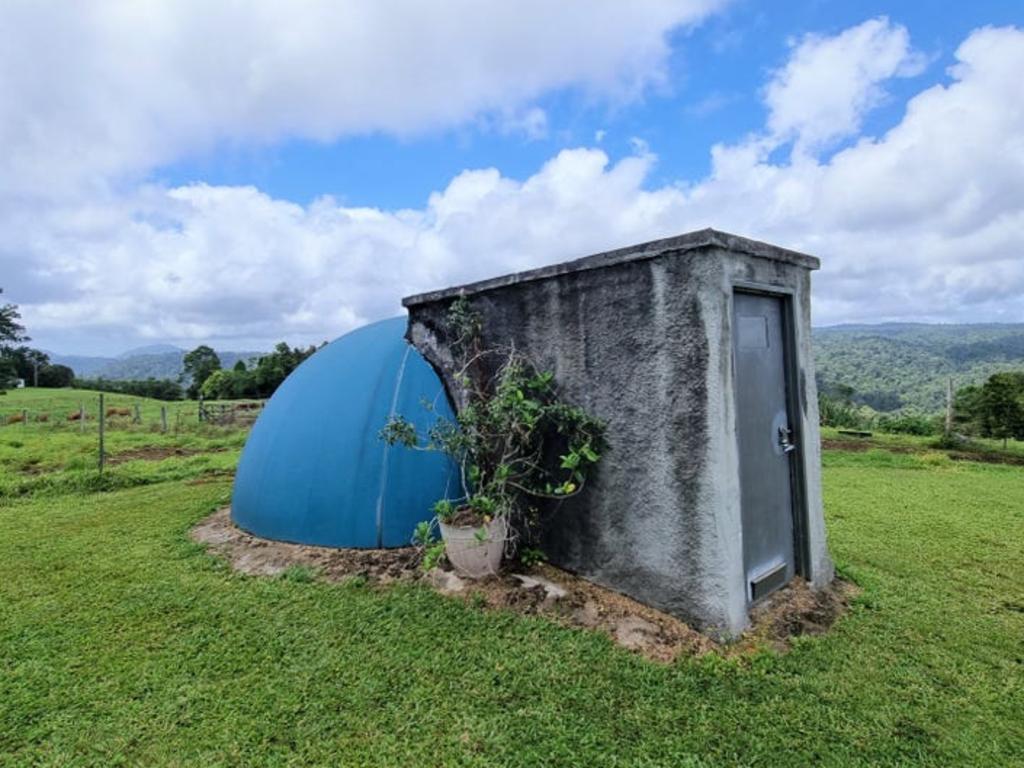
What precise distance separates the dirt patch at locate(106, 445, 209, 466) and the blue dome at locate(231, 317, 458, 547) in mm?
9003

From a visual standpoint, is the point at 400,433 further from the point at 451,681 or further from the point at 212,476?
the point at 212,476

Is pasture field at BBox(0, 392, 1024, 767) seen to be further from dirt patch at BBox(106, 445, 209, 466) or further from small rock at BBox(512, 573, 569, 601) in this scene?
dirt patch at BBox(106, 445, 209, 466)

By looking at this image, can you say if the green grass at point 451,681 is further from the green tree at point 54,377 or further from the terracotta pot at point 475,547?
the green tree at point 54,377

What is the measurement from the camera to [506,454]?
448 cm

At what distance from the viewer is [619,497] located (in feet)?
13.2

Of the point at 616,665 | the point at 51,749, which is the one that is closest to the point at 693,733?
the point at 616,665

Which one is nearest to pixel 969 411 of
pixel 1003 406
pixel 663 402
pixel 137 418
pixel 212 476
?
pixel 1003 406

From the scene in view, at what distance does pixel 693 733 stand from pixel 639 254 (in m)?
2.97

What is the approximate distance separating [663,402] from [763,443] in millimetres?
973

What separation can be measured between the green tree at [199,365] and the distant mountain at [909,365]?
61754 mm

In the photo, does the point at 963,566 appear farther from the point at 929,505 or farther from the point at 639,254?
the point at 639,254

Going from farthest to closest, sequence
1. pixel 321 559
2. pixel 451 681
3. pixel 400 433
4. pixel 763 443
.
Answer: pixel 321 559 → pixel 400 433 → pixel 763 443 → pixel 451 681

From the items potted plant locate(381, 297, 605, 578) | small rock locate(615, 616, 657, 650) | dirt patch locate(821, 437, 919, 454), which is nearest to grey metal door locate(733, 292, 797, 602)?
small rock locate(615, 616, 657, 650)

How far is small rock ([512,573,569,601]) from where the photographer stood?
13.6 ft
